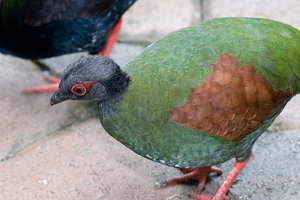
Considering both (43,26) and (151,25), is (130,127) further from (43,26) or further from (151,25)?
(151,25)

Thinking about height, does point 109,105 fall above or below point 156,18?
above

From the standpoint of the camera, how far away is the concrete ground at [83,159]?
2.85 meters

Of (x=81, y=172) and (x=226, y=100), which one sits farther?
(x=81, y=172)

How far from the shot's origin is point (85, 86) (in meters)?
2.31

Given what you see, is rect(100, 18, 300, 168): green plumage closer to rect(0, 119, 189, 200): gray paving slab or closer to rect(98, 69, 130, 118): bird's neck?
rect(98, 69, 130, 118): bird's neck

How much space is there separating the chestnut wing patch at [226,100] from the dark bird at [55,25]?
54.3 inches

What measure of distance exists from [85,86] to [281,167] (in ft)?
4.58

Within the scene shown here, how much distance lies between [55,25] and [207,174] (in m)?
1.49

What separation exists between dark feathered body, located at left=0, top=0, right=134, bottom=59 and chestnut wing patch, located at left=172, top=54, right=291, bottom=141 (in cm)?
138

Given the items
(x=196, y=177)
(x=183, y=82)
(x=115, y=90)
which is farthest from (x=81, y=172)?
(x=183, y=82)

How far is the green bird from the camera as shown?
90.9 inches

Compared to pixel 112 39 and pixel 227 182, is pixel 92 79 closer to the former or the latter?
pixel 227 182

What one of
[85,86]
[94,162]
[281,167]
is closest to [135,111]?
[85,86]

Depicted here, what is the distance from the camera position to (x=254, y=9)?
4.20m
